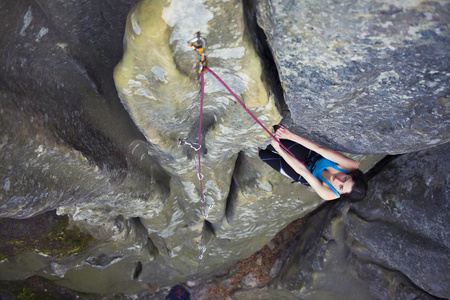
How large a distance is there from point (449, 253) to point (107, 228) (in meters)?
4.87

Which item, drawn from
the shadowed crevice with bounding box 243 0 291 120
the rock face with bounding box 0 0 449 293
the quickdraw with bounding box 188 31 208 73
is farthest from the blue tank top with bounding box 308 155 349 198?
the quickdraw with bounding box 188 31 208 73

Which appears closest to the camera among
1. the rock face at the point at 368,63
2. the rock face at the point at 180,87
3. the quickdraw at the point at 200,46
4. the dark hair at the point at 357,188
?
the rock face at the point at 368,63

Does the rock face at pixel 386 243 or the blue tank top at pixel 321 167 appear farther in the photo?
the rock face at pixel 386 243

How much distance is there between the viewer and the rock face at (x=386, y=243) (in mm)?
4039

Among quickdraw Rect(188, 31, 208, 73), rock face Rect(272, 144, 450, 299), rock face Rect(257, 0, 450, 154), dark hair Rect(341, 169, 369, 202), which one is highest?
quickdraw Rect(188, 31, 208, 73)

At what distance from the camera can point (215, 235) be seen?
20.8 feet

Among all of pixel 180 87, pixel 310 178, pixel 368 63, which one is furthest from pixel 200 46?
pixel 310 178

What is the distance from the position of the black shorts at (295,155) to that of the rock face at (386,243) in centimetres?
180

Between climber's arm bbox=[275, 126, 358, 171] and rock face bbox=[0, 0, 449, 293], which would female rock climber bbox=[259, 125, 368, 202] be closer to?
climber's arm bbox=[275, 126, 358, 171]

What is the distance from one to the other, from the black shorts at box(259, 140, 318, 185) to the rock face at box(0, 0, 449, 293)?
0.25m

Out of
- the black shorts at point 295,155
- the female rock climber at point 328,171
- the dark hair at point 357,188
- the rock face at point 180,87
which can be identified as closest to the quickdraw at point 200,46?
the rock face at point 180,87

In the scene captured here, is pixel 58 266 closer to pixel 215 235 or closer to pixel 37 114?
pixel 215 235

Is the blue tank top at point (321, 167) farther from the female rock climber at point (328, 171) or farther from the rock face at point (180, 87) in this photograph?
the rock face at point (180, 87)

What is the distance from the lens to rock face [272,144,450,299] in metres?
4.04
